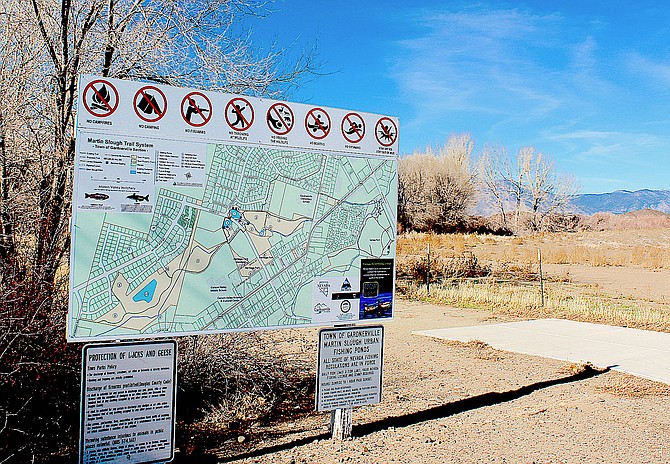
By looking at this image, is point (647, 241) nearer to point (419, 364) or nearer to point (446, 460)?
point (419, 364)

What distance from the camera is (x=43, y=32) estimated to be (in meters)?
6.47

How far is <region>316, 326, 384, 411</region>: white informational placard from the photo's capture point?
5.19 m

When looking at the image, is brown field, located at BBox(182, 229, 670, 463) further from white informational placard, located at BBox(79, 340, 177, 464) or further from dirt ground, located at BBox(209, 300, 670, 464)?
white informational placard, located at BBox(79, 340, 177, 464)

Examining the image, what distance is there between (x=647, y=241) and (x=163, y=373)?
44557mm

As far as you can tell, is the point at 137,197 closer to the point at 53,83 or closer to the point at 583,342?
the point at 53,83

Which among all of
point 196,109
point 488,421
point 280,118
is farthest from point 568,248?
point 196,109

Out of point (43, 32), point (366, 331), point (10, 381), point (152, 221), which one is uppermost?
point (43, 32)

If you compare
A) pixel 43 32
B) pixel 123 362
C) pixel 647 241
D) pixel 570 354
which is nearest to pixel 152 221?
pixel 123 362

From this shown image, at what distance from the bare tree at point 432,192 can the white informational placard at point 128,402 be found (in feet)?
149

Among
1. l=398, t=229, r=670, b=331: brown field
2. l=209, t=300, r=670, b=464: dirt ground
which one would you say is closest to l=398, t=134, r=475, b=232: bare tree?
l=398, t=229, r=670, b=331: brown field

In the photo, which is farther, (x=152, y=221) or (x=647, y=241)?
(x=647, y=241)

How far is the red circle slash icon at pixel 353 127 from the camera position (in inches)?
208

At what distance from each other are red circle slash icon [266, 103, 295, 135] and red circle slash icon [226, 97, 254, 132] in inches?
6.0

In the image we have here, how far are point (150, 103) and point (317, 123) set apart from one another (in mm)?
1324
